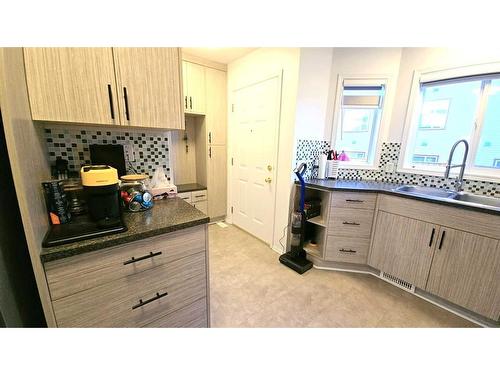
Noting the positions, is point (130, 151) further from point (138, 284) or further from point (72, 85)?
point (138, 284)

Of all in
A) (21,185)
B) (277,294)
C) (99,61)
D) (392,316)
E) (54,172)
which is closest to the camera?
(21,185)

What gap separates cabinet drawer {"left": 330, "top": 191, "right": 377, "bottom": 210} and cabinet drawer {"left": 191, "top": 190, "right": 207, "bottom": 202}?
6.08 feet

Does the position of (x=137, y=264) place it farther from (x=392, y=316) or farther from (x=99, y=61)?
(x=392, y=316)

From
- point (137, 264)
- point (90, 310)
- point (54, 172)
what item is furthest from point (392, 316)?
point (54, 172)

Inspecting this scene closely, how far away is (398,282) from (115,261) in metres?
2.32

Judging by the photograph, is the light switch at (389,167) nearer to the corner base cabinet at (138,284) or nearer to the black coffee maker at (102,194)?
the corner base cabinet at (138,284)

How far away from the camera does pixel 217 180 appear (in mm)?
3037

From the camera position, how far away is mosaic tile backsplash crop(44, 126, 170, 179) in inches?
44.4

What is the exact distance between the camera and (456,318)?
1483mm

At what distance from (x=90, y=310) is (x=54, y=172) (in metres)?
0.81

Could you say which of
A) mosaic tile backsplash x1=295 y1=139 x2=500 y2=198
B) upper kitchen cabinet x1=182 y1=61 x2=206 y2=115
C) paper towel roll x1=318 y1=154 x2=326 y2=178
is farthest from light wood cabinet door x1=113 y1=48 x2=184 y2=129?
paper towel roll x1=318 y1=154 x2=326 y2=178

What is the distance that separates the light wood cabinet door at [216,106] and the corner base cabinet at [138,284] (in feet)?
6.89

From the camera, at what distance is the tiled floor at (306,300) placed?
143 centimetres

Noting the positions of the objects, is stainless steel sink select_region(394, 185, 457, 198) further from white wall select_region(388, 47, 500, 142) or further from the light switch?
white wall select_region(388, 47, 500, 142)
